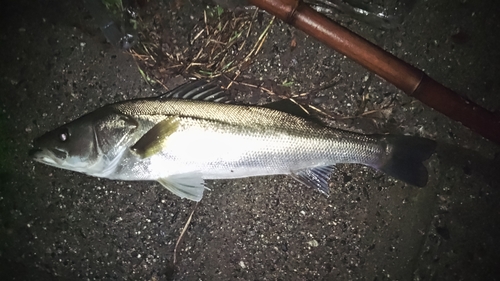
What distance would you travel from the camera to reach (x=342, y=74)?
7.88ft

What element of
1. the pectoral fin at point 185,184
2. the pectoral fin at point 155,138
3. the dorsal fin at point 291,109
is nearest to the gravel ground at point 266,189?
the dorsal fin at point 291,109

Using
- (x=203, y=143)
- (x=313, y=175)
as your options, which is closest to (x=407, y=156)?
(x=313, y=175)

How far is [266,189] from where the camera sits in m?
2.47

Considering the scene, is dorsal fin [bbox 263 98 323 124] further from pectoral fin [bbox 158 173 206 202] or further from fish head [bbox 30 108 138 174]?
fish head [bbox 30 108 138 174]

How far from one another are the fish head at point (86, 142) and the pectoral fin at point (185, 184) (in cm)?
37

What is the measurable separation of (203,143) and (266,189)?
0.70 meters

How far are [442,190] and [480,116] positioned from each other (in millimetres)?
696

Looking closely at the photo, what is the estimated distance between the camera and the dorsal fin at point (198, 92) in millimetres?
2082

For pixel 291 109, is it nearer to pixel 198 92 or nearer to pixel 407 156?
pixel 198 92

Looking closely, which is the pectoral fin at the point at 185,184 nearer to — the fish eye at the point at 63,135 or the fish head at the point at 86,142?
the fish head at the point at 86,142

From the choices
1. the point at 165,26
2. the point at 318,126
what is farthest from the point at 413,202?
the point at 165,26

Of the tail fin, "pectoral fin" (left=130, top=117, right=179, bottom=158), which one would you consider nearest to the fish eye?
"pectoral fin" (left=130, top=117, right=179, bottom=158)

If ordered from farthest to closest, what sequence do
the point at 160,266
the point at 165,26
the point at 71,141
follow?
the point at 160,266 < the point at 165,26 < the point at 71,141

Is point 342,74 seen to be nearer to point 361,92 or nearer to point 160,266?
point 361,92
